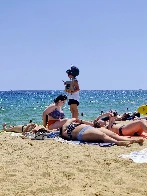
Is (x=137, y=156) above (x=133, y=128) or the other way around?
the other way around

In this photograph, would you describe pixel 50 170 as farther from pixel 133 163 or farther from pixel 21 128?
pixel 21 128

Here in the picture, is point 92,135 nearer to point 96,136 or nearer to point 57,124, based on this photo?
point 96,136

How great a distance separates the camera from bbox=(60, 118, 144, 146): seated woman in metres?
6.16

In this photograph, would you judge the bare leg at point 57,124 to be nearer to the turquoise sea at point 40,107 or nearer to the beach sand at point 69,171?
the beach sand at point 69,171

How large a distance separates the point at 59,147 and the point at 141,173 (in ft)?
6.45

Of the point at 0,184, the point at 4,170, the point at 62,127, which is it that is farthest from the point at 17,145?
the point at 0,184

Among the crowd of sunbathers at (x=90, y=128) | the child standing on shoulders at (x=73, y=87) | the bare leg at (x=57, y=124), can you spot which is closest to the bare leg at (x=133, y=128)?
the crowd of sunbathers at (x=90, y=128)

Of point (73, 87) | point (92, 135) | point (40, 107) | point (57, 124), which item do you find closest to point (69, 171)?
point (92, 135)

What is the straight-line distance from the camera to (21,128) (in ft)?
28.6

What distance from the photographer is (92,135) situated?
6262mm

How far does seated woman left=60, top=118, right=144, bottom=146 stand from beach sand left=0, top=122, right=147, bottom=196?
24cm

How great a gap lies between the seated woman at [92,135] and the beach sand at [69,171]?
24 cm

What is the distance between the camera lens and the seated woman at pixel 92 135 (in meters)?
6.16

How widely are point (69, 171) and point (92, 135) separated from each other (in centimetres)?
205
